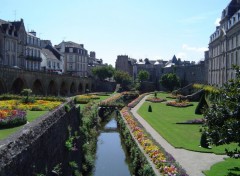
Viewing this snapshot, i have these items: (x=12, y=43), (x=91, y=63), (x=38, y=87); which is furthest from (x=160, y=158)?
(x=91, y=63)

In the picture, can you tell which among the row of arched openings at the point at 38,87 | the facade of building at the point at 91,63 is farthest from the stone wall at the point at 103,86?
the row of arched openings at the point at 38,87

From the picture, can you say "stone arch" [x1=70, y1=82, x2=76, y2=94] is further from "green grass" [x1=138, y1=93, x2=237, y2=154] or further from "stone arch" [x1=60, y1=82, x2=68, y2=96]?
"green grass" [x1=138, y1=93, x2=237, y2=154]

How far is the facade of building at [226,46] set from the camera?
6109 centimetres

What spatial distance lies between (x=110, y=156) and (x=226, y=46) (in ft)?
151

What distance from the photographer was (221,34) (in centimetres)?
7281

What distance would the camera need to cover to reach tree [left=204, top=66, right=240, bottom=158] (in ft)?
45.1

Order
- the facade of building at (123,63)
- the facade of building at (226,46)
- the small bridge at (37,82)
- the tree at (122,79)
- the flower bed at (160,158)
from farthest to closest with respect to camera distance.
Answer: the facade of building at (123,63) → the tree at (122,79) → the facade of building at (226,46) → the small bridge at (37,82) → the flower bed at (160,158)

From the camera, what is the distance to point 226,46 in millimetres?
68312

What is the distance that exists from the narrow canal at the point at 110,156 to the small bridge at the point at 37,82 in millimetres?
13940

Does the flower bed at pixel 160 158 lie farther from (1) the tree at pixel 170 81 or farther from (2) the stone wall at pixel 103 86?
(2) the stone wall at pixel 103 86

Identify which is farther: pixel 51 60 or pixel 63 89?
pixel 51 60

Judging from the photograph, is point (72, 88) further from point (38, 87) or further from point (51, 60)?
point (38, 87)

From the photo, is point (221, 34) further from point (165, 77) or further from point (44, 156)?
point (44, 156)

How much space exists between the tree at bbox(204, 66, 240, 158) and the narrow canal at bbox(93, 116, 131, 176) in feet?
32.4
